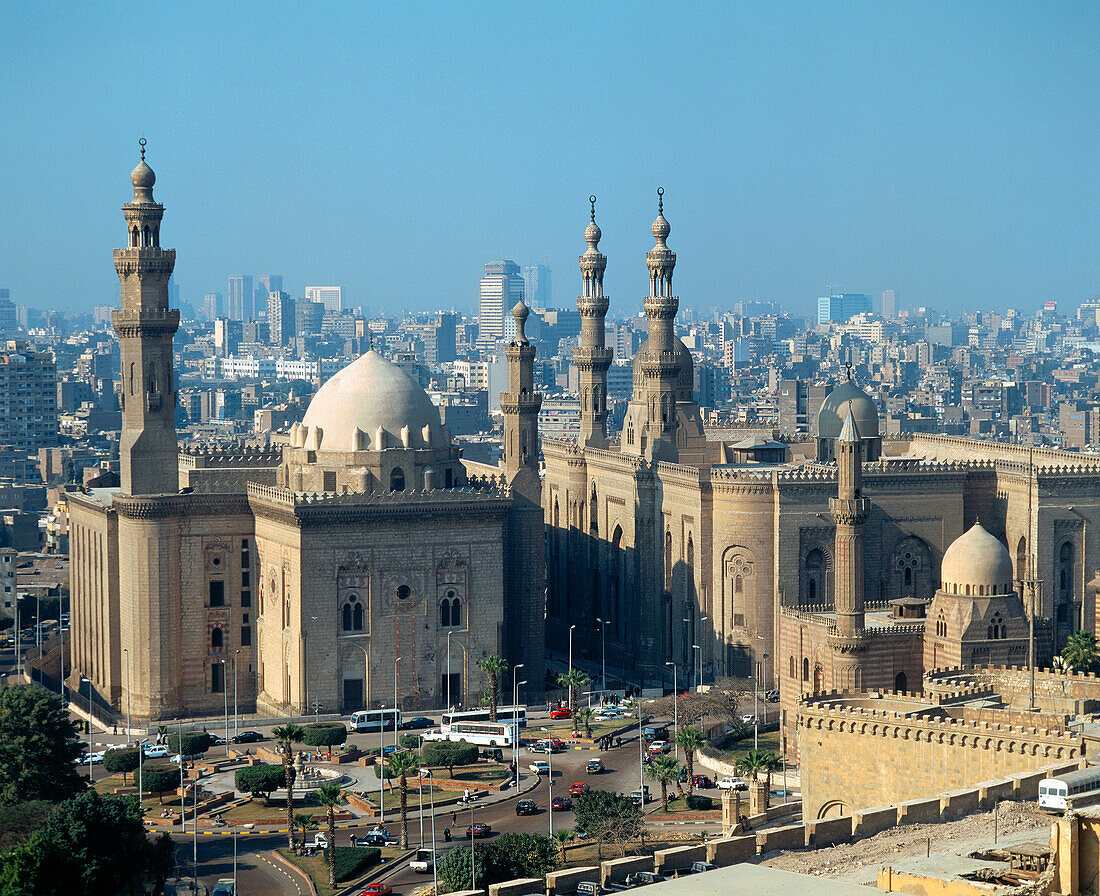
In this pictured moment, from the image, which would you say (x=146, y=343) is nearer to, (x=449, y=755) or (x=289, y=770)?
(x=449, y=755)

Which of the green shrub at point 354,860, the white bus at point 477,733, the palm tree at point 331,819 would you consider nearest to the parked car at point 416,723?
the white bus at point 477,733

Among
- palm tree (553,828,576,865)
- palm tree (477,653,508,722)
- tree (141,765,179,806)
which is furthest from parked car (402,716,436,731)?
palm tree (553,828,576,865)

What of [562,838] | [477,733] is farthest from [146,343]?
[562,838]

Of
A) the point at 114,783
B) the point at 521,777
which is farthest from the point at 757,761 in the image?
the point at 114,783

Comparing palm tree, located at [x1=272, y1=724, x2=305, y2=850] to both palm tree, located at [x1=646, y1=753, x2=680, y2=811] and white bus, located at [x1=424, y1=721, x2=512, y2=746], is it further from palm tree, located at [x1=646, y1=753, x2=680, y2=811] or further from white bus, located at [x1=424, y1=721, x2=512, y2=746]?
palm tree, located at [x1=646, y1=753, x2=680, y2=811]

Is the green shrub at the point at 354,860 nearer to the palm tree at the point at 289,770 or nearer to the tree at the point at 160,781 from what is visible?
the palm tree at the point at 289,770

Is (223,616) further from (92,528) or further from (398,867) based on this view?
(398,867)
